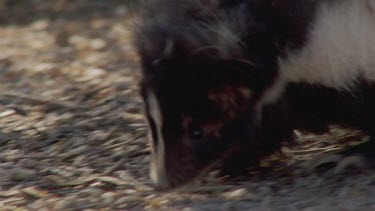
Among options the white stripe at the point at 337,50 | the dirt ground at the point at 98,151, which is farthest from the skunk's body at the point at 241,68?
the dirt ground at the point at 98,151

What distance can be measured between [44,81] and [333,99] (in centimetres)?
277

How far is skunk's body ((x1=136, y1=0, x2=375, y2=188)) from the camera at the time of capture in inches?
169

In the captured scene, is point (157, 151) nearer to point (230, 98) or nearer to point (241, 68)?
point (230, 98)

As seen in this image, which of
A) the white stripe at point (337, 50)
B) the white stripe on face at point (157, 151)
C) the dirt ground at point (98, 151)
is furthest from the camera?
the dirt ground at point (98, 151)

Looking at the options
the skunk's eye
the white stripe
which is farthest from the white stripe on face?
the white stripe

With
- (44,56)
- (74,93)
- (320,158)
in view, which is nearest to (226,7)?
(320,158)

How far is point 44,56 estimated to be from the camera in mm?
7391

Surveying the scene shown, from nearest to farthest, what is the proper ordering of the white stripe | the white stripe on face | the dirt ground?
the white stripe → the white stripe on face → the dirt ground

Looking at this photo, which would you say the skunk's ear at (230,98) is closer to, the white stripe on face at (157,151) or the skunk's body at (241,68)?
the skunk's body at (241,68)

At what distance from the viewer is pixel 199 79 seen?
4348 millimetres

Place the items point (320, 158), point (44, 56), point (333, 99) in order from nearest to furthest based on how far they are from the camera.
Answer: point (333, 99) → point (320, 158) → point (44, 56)

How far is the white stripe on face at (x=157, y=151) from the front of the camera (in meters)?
4.39

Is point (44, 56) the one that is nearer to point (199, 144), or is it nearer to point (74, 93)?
point (74, 93)

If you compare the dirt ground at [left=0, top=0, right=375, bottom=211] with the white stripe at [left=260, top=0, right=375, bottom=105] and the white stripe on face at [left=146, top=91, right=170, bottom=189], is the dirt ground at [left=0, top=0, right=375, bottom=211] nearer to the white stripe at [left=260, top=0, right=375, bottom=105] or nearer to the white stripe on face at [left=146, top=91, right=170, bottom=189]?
the white stripe on face at [left=146, top=91, right=170, bottom=189]
